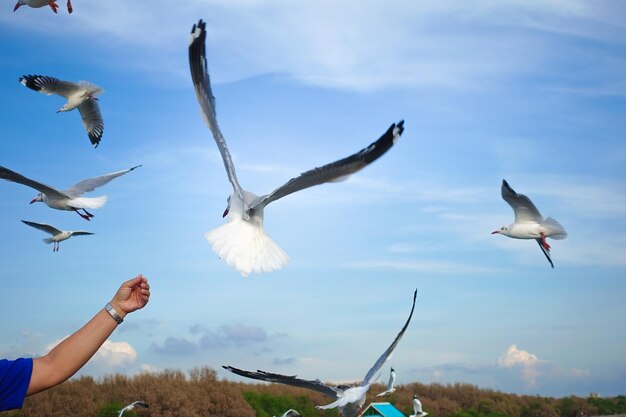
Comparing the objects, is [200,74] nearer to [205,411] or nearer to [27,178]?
[27,178]

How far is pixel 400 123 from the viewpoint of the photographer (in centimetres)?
603

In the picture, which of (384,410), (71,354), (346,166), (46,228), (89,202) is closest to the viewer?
(71,354)

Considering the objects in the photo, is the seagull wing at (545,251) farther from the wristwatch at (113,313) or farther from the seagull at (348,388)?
the wristwatch at (113,313)

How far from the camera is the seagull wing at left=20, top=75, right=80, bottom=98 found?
12.8m

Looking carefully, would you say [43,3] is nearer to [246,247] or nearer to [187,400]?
[246,247]

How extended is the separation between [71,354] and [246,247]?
340 cm

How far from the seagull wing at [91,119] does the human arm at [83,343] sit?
10.5 metres

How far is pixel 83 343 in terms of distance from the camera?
3260 millimetres

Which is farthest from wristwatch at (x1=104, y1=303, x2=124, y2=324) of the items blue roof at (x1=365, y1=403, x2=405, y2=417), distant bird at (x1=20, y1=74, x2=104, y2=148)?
blue roof at (x1=365, y1=403, x2=405, y2=417)

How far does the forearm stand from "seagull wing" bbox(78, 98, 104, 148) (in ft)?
34.7

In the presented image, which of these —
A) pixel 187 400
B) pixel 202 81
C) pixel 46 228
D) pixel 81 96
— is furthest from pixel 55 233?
pixel 187 400

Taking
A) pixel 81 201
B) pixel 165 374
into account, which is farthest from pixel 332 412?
pixel 81 201

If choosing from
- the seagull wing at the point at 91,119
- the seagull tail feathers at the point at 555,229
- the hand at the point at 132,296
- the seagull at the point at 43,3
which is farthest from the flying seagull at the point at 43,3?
the seagull tail feathers at the point at 555,229

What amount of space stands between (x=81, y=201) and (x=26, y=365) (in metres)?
8.40
